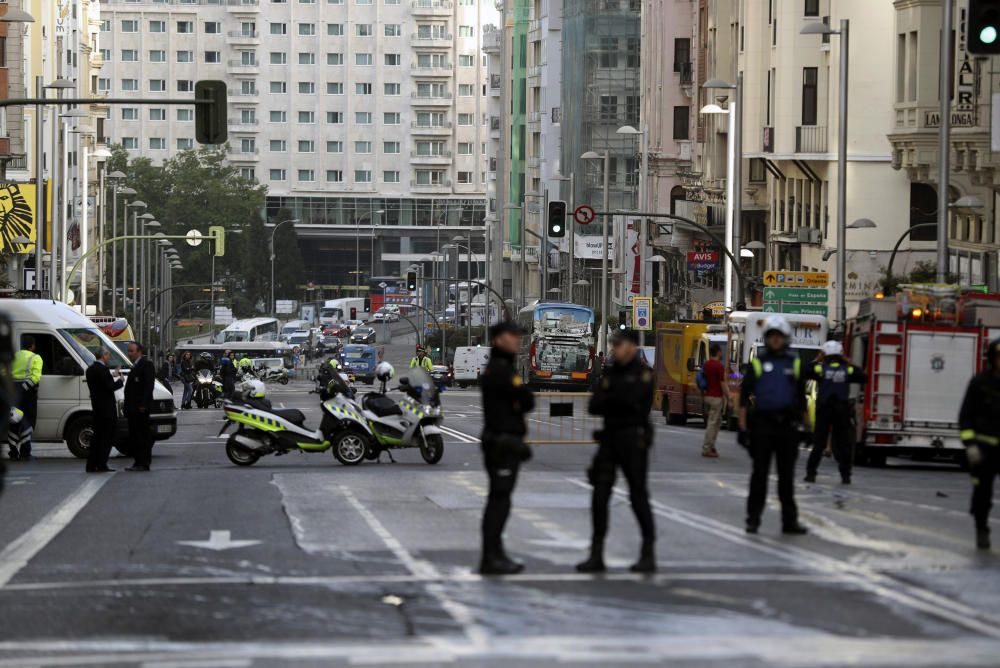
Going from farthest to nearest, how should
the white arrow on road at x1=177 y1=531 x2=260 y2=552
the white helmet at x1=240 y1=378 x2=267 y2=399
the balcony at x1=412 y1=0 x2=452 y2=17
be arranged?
1. the balcony at x1=412 y1=0 x2=452 y2=17
2. the white helmet at x1=240 y1=378 x2=267 y2=399
3. the white arrow on road at x1=177 y1=531 x2=260 y2=552

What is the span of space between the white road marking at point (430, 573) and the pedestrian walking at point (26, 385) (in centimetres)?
970

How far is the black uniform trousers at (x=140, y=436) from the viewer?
26.6 meters

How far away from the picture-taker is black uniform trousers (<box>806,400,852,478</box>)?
927 inches

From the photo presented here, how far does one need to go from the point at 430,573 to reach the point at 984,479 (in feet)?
14.8

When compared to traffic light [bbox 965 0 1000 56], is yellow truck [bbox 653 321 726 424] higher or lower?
lower

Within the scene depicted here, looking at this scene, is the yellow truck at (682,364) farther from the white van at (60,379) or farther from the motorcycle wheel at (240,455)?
the motorcycle wheel at (240,455)

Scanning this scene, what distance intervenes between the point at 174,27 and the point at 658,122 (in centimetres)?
9628

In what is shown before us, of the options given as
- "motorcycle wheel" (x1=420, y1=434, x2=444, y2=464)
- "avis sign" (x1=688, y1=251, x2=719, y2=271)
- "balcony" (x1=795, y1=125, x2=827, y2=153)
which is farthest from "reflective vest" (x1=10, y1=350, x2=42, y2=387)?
"avis sign" (x1=688, y1=251, x2=719, y2=271)

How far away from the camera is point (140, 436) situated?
87.1 feet

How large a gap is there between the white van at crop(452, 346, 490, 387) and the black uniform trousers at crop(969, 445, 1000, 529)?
75.3 m

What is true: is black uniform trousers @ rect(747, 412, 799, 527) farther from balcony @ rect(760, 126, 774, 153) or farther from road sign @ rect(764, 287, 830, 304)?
balcony @ rect(760, 126, 774, 153)

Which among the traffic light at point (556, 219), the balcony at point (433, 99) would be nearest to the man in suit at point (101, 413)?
the traffic light at point (556, 219)

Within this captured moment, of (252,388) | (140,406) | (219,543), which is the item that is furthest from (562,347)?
(219,543)

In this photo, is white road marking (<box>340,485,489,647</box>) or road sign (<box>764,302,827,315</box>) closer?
white road marking (<box>340,485,489,647</box>)
